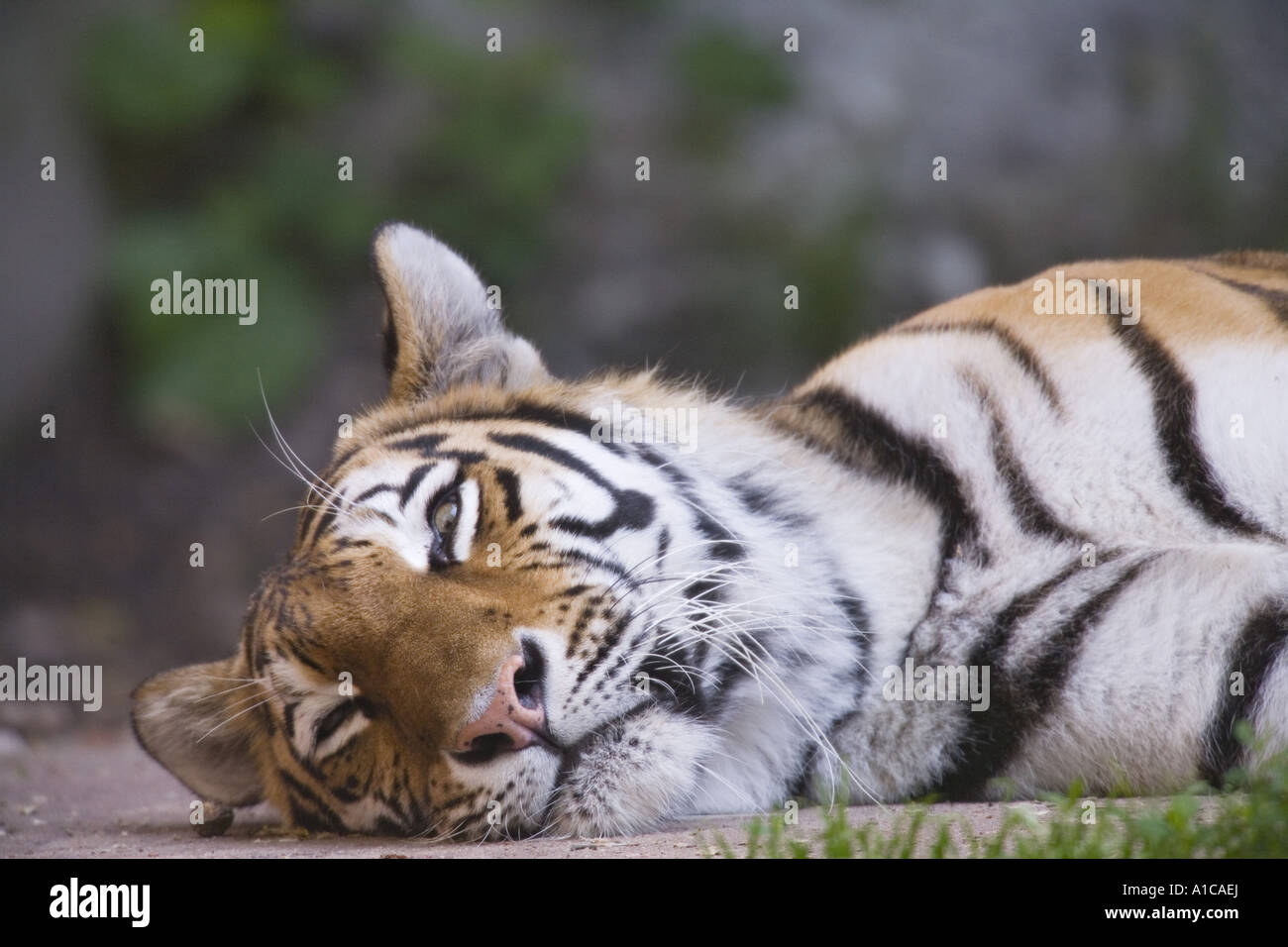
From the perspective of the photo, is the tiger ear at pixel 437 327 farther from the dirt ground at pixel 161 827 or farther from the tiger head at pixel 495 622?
the dirt ground at pixel 161 827

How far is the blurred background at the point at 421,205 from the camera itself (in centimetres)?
459

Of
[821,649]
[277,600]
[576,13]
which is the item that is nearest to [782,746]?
[821,649]

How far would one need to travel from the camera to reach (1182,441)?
191 cm

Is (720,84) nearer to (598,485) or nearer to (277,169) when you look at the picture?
(277,169)

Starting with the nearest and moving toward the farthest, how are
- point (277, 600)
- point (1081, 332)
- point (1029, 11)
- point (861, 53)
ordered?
1. point (277, 600)
2. point (1081, 332)
3. point (1029, 11)
4. point (861, 53)

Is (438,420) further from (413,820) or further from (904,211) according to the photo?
(904,211)

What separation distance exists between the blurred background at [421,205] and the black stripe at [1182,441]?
2618 millimetres

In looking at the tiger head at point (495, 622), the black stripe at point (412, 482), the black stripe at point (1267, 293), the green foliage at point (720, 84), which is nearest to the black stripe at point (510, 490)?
the tiger head at point (495, 622)

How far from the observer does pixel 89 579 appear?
A: 487 cm

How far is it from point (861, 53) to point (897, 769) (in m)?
3.50

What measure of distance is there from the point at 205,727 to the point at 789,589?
3.39ft

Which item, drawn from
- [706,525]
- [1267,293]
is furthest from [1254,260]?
[706,525]

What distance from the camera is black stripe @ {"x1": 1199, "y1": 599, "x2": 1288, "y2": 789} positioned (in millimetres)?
1746

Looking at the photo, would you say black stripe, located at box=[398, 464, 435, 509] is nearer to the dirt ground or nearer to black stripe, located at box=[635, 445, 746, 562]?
black stripe, located at box=[635, 445, 746, 562]
